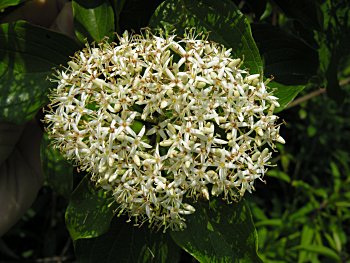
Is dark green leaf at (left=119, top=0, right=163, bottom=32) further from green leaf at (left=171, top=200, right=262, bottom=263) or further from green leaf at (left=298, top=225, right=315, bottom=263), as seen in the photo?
green leaf at (left=298, top=225, right=315, bottom=263)

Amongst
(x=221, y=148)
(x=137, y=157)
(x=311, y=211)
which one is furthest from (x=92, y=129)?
(x=311, y=211)

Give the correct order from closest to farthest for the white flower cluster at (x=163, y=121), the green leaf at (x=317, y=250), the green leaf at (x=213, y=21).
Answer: the white flower cluster at (x=163, y=121)
the green leaf at (x=213, y=21)
the green leaf at (x=317, y=250)

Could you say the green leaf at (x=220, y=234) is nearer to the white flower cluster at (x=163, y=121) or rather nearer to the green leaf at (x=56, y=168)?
the white flower cluster at (x=163, y=121)

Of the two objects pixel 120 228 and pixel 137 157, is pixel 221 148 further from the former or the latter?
pixel 120 228

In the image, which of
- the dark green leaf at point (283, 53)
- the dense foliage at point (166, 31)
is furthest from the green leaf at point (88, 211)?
the dark green leaf at point (283, 53)

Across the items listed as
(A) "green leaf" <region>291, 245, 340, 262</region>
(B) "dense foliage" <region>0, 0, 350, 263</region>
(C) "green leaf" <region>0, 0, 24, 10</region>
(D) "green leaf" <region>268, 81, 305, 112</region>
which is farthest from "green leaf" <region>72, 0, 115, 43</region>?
(A) "green leaf" <region>291, 245, 340, 262</region>

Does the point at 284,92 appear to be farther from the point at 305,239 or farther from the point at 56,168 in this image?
the point at 305,239
